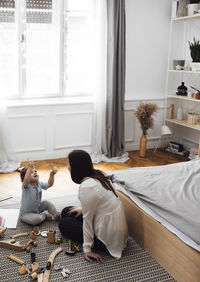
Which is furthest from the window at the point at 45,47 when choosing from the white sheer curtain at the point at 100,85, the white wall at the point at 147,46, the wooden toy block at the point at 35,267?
the wooden toy block at the point at 35,267

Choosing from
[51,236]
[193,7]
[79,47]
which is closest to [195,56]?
[193,7]

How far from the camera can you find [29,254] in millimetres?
2506

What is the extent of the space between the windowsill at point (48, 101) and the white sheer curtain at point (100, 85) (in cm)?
16

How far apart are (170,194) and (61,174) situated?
5.99ft

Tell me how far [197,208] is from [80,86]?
2823 mm

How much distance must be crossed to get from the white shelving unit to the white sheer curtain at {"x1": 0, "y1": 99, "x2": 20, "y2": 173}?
2168mm

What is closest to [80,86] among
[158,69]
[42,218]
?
[158,69]

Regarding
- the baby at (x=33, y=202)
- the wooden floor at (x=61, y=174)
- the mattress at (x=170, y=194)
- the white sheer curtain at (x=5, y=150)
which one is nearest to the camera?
the mattress at (x=170, y=194)

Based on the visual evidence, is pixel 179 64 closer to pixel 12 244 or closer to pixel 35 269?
pixel 12 244

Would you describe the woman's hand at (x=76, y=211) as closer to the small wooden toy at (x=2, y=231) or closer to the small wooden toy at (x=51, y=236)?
the small wooden toy at (x=51, y=236)

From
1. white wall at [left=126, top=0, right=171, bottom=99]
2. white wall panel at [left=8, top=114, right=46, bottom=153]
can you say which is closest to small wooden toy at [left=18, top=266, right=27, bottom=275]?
white wall panel at [left=8, top=114, right=46, bottom=153]

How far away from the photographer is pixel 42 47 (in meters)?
4.43

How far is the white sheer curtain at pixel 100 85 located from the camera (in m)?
4.47

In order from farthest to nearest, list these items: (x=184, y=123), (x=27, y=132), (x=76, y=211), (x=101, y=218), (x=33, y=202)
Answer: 1. (x=184, y=123)
2. (x=27, y=132)
3. (x=33, y=202)
4. (x=76, y=211)
5. (x=101, y=218)
